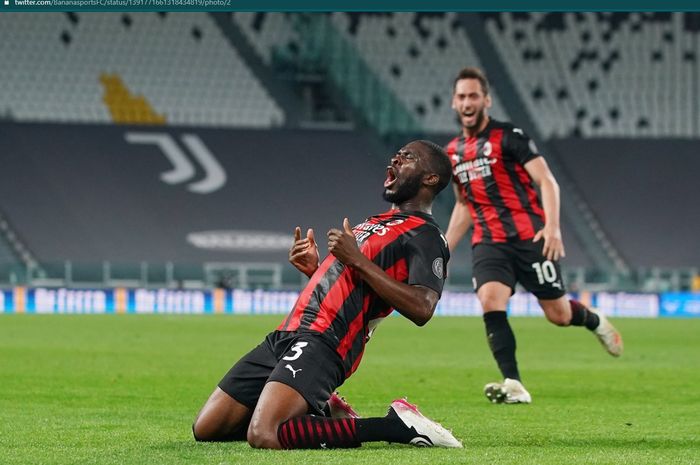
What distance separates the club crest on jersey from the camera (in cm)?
552

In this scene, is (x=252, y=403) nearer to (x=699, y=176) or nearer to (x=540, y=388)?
A: (x=540, y=388)

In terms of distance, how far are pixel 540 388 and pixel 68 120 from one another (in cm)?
2283

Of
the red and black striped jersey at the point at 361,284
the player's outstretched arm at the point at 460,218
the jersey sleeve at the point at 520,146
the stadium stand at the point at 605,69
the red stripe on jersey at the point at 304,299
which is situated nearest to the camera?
the red and black striped jersey at the point at 361,284

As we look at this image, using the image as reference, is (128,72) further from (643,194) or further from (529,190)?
(529,190)

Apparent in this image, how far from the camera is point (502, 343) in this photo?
8.58 m

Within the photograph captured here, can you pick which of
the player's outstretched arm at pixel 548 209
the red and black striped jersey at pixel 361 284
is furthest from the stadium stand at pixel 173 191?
the red and black striped jersey at pixel 361 284

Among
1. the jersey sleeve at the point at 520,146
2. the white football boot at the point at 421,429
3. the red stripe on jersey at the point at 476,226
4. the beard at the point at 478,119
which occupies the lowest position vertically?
the white football boot at the point at 421,429

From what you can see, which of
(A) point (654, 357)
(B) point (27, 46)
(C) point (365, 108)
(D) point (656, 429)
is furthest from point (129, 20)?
(D) point (656, 429)

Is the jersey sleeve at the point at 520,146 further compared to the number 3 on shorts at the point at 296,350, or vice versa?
the jersey sleeve at the point at 520,146

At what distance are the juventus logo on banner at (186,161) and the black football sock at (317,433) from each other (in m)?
25.3

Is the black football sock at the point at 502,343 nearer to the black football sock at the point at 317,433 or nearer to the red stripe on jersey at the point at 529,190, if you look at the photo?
the red stripe on jersey at the point at 529,190

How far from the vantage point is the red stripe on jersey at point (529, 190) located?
8992 millimetres

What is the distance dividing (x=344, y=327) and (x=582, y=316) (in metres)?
3.97

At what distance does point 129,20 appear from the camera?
32.8 meters
